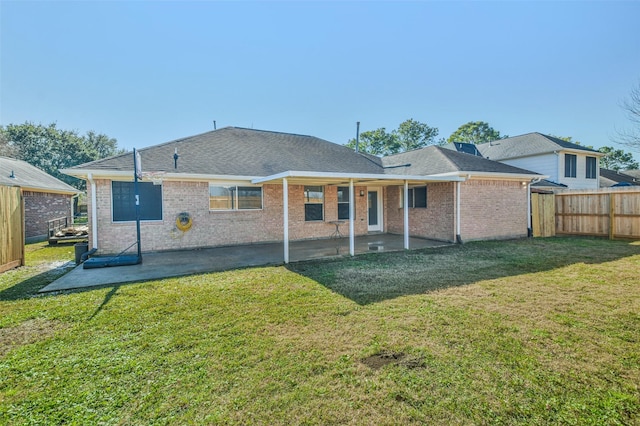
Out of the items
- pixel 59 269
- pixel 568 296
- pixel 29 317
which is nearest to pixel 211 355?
pixel 29 317

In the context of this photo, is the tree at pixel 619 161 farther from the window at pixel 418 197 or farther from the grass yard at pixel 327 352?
the grass yard at pixel 327 352

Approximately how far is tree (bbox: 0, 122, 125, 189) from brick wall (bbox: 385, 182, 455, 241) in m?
36.7

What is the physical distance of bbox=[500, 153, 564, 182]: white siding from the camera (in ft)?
59.6

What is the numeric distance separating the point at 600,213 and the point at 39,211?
25.3 m

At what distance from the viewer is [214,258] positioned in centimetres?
858

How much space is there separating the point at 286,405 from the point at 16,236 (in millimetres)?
9361

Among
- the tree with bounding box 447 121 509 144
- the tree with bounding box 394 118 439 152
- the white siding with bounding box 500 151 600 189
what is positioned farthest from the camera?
the tree with bounding box 394 118 439 152

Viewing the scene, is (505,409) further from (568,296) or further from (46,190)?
(46,190)

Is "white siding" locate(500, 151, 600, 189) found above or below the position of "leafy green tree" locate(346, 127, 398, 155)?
below

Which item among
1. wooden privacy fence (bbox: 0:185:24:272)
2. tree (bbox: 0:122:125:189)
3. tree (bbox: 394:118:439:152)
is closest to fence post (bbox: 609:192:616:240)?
wooden privacy fence (bbox: 0:185:24:272)

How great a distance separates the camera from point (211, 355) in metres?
3.19

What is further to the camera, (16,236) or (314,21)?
(314,21)

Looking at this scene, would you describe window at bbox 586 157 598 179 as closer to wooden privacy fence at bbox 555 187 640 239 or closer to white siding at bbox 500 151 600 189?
white siding at bbox 500 151 600 189

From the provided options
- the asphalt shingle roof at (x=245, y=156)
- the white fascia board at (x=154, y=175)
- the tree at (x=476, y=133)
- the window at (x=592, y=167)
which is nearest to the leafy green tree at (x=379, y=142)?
the tree at (x=476, y=133)
